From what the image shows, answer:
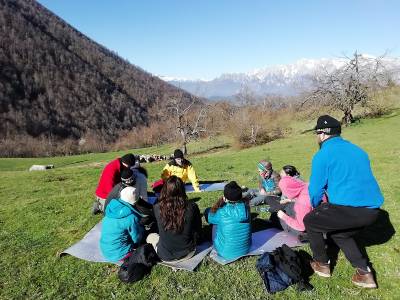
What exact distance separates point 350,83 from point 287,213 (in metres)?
32.0

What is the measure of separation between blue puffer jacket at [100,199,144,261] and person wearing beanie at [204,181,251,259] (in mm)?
1562

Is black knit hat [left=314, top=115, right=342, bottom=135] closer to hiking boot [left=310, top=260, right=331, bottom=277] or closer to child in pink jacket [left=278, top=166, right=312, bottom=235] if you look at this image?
child in pink jacket [left=278, top=166, right=312, bottom=235]

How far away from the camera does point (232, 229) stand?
275 inches

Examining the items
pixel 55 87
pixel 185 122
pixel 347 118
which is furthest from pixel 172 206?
pixel 55 87

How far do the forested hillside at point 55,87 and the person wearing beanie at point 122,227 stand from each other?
107 meters

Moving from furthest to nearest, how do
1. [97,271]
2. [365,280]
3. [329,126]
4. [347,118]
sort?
[347,118]
[97,271]
[365,280]
[329,126]

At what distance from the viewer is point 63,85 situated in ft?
496

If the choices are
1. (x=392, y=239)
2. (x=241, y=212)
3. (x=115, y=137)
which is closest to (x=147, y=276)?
(x=241, y=212)

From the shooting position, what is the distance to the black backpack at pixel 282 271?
6.11 meters

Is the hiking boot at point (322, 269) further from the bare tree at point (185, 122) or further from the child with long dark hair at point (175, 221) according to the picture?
the bare tree at point (185, 122)

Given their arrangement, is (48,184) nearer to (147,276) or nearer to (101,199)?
(101,199)

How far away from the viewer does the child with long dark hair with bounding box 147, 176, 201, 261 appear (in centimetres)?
665

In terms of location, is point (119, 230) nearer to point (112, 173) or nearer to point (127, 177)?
point (127, 177)

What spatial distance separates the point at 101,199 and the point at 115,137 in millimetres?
126708
